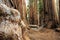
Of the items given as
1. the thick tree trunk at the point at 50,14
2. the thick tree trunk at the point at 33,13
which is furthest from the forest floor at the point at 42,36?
the thick tree trunk at the point at 33,13

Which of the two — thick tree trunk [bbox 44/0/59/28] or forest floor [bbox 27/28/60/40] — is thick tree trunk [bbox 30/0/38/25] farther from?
forest floor [bbox 27/28/60/40]

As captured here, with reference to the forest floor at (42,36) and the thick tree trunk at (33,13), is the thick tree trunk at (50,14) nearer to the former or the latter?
the thick tree trunk at (33,13)

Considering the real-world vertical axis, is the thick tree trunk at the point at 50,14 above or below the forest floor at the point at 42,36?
above

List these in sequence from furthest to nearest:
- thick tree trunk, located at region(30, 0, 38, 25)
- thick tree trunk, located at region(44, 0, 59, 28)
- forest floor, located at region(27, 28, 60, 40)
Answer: thick tree trunk, located at region(30, 0, 38, 25) → thick tree trunk, located at region(44, 0, 59, 28) → forest floor, located at region(27, 28, 60, 40)

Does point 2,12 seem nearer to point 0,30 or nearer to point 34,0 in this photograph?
point 0,30

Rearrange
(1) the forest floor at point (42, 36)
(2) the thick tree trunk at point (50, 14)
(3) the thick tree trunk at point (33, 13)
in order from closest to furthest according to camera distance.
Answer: (1) the forest floor at point (42, 36) → (2) the thick tree trunk at point (50, 14) → (3) the thick tree trunk at point (33, 13)

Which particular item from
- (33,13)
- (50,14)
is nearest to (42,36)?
(50,14)

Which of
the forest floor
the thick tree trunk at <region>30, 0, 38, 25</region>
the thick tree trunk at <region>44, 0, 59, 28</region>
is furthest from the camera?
the thick tree trunk at <region>30, 0, 38, 25</region>

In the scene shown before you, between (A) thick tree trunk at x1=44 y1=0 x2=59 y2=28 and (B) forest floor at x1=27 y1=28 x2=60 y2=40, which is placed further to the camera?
(A) thick tree trunk at x1=44 y1=0 x2=59 y2=28

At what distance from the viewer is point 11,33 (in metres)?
2.23

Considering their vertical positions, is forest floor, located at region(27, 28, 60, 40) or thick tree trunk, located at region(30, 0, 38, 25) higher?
thick tree trunk, located at region(30, 0, 38, 25)

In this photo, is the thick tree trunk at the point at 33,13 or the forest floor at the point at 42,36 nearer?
the forest floor at the point at 42,36

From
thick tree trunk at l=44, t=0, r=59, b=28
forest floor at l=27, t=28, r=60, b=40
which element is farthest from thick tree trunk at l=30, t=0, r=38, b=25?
forest floor at l=27, t=28, r=60, b=40

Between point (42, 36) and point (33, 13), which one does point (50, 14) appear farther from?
point (42, 36)
